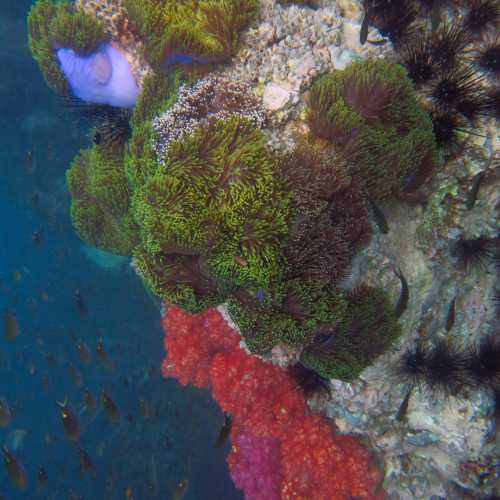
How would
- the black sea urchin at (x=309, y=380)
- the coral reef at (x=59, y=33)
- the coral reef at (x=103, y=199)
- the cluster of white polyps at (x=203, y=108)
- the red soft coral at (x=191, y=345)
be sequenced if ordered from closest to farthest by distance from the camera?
the cluster of white polyps at (x=203, y=108) → the coral reef at (x=59, y=33) → the coral reef at (x=103, y=199) → the black sea urchin at (x=309, y=380) → the red soft coral at (x=191, y=345)

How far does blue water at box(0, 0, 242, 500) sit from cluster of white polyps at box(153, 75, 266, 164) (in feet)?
41.0

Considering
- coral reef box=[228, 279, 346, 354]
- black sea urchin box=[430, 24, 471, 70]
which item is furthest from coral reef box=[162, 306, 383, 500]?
black sea urchin box=[430, 24, 471, 70]

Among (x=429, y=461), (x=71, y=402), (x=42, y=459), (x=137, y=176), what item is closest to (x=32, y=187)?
(x=71, y=402)

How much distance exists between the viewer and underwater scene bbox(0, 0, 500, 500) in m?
2.97

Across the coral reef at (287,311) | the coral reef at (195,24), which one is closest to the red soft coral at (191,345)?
the coral reef at (287,311)

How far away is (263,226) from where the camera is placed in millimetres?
2814

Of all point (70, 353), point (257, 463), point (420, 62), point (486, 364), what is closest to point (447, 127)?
point (420, 62)

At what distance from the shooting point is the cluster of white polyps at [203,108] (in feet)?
9.71

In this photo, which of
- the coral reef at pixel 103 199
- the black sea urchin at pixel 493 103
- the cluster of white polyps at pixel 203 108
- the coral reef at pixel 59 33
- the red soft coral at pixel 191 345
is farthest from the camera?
the red soft coral at pixel 191 345

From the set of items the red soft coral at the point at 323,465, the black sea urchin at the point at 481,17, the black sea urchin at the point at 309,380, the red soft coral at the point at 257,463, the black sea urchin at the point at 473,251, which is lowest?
the red soft coral at the point at 257,463

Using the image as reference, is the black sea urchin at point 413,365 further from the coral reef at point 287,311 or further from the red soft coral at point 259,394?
the coral reef at point 287,311

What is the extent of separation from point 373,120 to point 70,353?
16.2 metres

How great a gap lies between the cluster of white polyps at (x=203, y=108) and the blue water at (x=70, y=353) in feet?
41.0

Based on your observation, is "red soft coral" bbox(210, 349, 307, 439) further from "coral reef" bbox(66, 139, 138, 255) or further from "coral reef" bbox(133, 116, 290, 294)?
"coral reef" bbox(133, 116, 290, 294)
